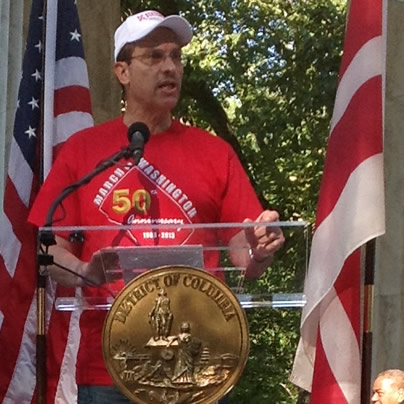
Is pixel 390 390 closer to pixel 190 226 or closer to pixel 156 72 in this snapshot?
pixel 190 226

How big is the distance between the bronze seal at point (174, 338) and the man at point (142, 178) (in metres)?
0.23

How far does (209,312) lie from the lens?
11.3ft

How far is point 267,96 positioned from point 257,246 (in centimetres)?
926

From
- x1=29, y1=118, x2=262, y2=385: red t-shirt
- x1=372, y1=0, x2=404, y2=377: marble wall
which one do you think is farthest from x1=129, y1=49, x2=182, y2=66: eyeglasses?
x1=372, y1=0, x2=404, y2=377: marble wall

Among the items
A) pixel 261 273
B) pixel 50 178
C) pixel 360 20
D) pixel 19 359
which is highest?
pixel 360 20

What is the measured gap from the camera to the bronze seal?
3420 millimetres

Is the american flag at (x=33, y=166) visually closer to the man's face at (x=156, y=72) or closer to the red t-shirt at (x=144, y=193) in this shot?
the red t-shirt at (x=144, y=193)

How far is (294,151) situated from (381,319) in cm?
663

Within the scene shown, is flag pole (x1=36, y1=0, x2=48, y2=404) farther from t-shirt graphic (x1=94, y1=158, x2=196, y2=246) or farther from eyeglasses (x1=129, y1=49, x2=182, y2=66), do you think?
eyeglasses (x1=129, y1=49, x2=182, y2=66)

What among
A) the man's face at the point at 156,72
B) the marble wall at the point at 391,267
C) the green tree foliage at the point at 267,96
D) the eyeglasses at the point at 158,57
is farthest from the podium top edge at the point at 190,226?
the green tree foliage at the point at 267,96

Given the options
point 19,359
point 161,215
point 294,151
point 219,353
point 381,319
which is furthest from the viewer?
point 294,151

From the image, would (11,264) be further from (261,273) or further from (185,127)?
(261,273)

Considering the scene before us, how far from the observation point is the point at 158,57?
3924mm

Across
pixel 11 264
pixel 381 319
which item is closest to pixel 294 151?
pixel 381 319
